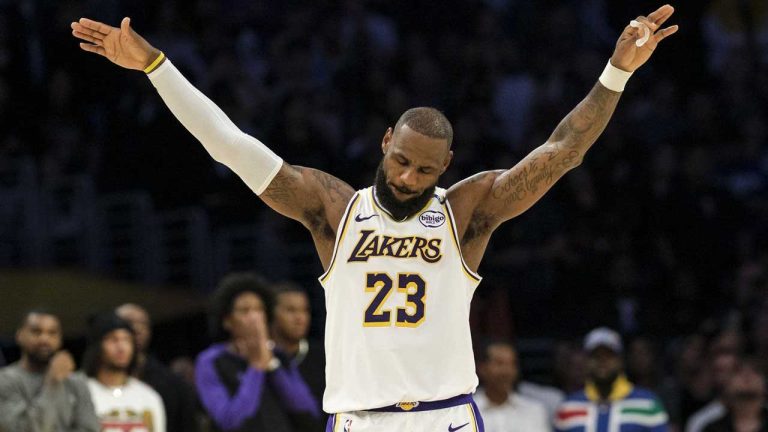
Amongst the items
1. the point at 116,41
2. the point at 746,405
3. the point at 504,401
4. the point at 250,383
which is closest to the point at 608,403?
the point at 504,401

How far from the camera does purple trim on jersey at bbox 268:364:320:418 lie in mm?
8703

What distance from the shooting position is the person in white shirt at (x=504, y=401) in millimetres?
9914

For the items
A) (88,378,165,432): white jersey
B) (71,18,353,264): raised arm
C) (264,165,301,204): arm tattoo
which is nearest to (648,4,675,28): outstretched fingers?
(71,18,353,264): raised arm

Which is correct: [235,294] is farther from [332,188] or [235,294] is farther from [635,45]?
[635,45]

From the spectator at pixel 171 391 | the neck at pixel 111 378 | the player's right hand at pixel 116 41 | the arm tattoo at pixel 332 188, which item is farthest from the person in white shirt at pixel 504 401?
the player's right hand at pixel 116 41

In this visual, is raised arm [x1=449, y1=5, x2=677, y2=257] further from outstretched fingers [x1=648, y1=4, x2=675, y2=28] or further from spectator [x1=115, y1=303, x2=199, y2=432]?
spectator [x1=115, y1=303, x2=199, y2=432]

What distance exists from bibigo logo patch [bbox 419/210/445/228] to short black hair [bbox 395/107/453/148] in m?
A: 0.31

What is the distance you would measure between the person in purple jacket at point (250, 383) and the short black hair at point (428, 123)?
324 cm

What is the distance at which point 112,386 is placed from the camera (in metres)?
8.86

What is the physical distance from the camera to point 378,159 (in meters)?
13.3

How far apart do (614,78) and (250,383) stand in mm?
3554

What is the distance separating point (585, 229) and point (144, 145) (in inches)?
161

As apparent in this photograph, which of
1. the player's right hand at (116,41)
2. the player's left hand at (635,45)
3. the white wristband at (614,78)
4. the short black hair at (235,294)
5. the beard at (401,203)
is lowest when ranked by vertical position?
the beard at (401,203)

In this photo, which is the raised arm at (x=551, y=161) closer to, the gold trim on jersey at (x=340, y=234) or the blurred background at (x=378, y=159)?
the gold trim on jersey at (x=340, y=234)
